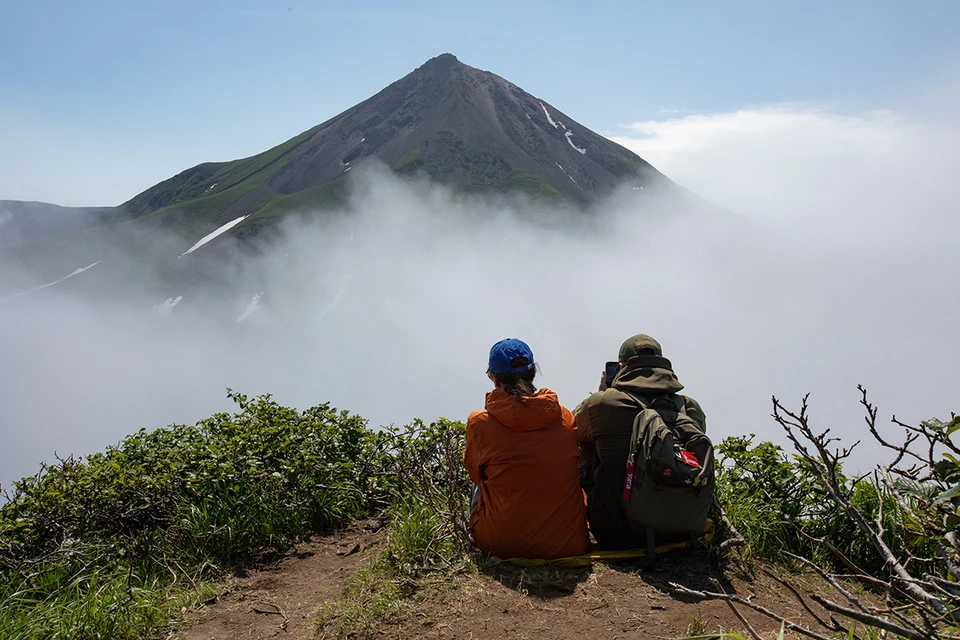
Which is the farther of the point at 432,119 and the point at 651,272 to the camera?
the point at 651,272

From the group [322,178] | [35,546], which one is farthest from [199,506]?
[322,178]

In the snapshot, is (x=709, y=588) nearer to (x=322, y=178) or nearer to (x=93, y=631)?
(x=93, y=631)

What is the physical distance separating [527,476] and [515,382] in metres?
0.63

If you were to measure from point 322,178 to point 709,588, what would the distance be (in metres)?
154

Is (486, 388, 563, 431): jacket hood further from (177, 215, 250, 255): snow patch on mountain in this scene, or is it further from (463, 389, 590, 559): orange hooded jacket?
(177, 215, 250, 255): snow patch on mountain

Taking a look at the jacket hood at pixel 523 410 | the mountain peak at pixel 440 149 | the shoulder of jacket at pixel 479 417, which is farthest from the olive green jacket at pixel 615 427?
the mountain peak at pixel 440 149

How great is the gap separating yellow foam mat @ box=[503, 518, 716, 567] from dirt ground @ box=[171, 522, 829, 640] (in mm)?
43

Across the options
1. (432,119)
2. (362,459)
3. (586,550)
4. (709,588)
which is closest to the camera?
(709,588)

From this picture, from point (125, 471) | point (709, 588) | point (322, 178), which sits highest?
point (322, 178)

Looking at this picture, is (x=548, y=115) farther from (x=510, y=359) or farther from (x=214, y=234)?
(x=510, y=359)

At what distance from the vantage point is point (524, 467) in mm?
4227

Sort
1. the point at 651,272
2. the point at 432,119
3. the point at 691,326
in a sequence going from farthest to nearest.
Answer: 1. the point at 651,272
2. the point at 691,326
3. the point at 432,119

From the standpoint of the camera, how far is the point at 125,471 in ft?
16.8

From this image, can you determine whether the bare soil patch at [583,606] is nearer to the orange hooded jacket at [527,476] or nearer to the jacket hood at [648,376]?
the orange hooded jacket at [527,476]
